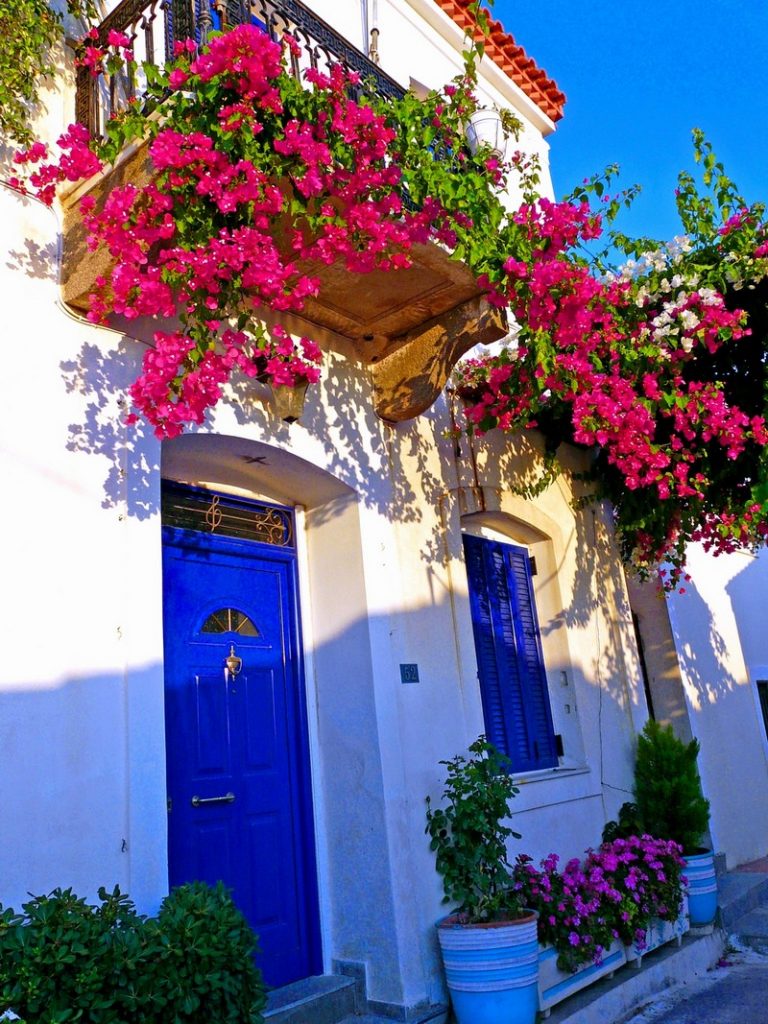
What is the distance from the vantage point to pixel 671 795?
22.8 ft

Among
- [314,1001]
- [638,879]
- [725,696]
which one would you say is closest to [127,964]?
[314,1001]

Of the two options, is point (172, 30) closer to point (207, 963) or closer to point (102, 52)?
point (102, 52)

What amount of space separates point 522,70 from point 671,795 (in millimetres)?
7164

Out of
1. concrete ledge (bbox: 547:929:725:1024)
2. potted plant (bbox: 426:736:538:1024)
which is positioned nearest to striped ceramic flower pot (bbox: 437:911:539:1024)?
potted plant (bbox: 426:736:538:1024)

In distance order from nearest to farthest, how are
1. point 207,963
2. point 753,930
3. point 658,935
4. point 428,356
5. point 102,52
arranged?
point 207,963 < point 102,52 < point 428,356 < point 658,935 < point 753,930

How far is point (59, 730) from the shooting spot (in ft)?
11.4

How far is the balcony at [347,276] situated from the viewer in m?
4.00

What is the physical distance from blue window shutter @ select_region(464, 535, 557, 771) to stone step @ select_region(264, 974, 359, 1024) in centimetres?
195

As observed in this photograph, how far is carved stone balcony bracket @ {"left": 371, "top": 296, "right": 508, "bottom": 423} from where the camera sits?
207 inches

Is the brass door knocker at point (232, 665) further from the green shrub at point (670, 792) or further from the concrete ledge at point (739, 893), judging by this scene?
the concrete ledge at point (739, 893)

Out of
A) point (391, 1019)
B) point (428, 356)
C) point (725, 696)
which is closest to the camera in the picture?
point (391, 1019)

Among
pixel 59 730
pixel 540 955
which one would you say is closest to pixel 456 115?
pixel 59 730

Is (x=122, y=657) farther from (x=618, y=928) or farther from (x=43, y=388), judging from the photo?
(x=618, y=928)

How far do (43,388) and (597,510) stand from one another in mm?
5270
